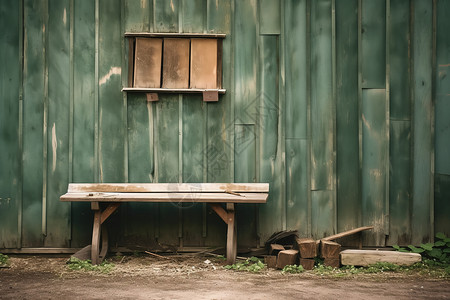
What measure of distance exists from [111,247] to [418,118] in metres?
4.39

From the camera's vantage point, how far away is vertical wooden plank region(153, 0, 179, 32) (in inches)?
238

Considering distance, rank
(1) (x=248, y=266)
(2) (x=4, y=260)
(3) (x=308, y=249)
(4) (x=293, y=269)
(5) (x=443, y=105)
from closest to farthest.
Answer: (4) (x=293, y=269) → (3) (x=308, y=249) → (1) (x=248, y=266) → (2) (x=4, y=260) → (5) (x=443, y=105)

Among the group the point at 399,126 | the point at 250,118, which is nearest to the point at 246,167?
the point at 250,118

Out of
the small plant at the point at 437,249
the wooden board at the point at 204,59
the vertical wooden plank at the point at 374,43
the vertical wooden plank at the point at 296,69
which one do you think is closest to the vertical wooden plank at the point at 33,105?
the wooden board at the point at 204,59

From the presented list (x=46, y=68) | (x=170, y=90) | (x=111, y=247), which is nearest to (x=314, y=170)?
(x=170, y=90)

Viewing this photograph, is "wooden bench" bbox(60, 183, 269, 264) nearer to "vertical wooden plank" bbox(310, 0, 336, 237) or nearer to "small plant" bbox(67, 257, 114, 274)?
"small plant" bbox(67, 257, 114, 274)

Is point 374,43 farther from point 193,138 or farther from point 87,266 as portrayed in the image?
point 87,266

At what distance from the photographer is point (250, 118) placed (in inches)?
239

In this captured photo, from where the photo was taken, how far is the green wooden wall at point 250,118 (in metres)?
6.01

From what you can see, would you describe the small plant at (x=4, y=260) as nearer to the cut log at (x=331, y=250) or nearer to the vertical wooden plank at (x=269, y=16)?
the cut log at (x=331, y=250)

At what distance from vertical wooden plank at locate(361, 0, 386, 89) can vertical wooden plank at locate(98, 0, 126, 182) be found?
3.23 metres

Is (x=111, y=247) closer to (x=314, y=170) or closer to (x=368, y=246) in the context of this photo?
(x=314, y=170)

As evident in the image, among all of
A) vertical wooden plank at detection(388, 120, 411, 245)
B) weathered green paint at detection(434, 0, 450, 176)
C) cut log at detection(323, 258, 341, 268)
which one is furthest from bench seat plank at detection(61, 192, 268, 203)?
weathered green paint at detection(434, 0, 450, 176)

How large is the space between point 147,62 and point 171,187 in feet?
5.53
